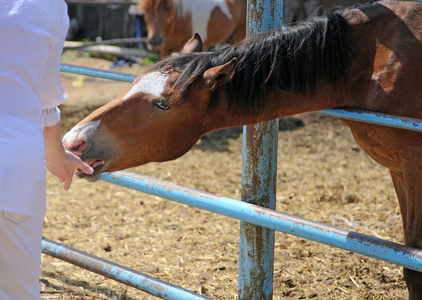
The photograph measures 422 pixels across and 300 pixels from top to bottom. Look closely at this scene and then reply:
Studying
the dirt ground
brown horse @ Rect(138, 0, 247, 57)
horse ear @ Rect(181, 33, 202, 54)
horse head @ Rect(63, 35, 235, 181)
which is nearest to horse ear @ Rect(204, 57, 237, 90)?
horse head @ Rect(63, 35, 235, 181)

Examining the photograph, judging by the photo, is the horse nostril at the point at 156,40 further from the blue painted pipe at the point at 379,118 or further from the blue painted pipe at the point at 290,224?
the blue painted pipe at the point at 379,118

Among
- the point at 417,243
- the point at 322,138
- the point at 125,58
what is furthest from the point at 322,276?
the point at 125,58

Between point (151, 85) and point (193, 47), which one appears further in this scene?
point (193, 47)

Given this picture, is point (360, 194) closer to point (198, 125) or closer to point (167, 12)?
point (198, 125)

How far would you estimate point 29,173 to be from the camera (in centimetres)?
110

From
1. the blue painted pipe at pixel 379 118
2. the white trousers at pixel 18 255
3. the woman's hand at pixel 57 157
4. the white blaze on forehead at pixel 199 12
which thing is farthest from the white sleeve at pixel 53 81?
the white blaze on forehead at pixel 199 12

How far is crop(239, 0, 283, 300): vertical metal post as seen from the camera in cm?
192

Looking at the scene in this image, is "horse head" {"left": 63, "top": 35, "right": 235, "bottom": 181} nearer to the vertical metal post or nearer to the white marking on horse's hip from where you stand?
the white marking on horse's hip

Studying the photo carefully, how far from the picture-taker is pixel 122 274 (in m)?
2.12

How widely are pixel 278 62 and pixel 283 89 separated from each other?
108 mm

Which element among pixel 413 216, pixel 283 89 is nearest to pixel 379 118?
pixel 283 89

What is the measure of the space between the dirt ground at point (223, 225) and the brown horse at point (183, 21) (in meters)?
1.30

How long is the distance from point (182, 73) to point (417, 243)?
1072 mm

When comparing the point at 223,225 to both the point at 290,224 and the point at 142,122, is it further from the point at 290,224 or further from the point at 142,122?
the point at 290,224
